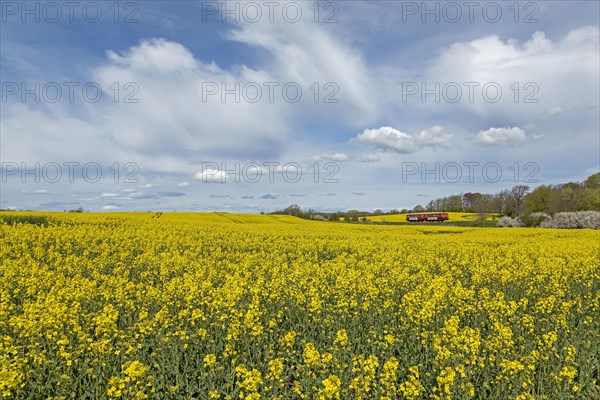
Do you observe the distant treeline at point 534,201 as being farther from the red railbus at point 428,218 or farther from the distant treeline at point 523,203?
the red railbus at point 428,218

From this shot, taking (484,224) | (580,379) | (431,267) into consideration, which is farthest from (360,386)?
(484,224)

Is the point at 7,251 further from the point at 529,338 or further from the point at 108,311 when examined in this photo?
the point at 529,338

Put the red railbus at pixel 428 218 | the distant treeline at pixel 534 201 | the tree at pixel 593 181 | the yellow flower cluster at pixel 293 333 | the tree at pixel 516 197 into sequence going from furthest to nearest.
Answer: the tree at pixel 593 181
the tree at pixel 516 197
the red railbus at pixel 428 218
the distant treeline at pixel 534 201
the yellow flower cluster at pixel 293 333

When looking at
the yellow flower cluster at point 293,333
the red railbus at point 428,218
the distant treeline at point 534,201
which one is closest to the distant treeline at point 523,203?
the distant treeline at point 534,201

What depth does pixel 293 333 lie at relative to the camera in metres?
6.07

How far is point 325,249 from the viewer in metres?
21.3

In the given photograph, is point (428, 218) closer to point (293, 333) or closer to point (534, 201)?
point (534, 201)

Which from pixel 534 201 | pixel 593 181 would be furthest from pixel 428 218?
pixel 593 181

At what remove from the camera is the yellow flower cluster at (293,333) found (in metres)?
5.24

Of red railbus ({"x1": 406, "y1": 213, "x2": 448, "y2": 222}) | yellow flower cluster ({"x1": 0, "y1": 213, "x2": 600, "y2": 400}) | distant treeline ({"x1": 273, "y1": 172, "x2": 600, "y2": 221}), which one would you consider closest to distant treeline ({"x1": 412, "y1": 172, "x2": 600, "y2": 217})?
distant treeline ({"x1": 273, "y1": 172, "x2": 600, "y2": 221})

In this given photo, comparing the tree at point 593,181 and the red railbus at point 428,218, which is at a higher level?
the tree at point 593,181

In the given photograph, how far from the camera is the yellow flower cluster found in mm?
5238

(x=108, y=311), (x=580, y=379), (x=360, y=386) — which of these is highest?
(x=108, y=311)

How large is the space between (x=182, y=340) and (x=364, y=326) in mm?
3927
